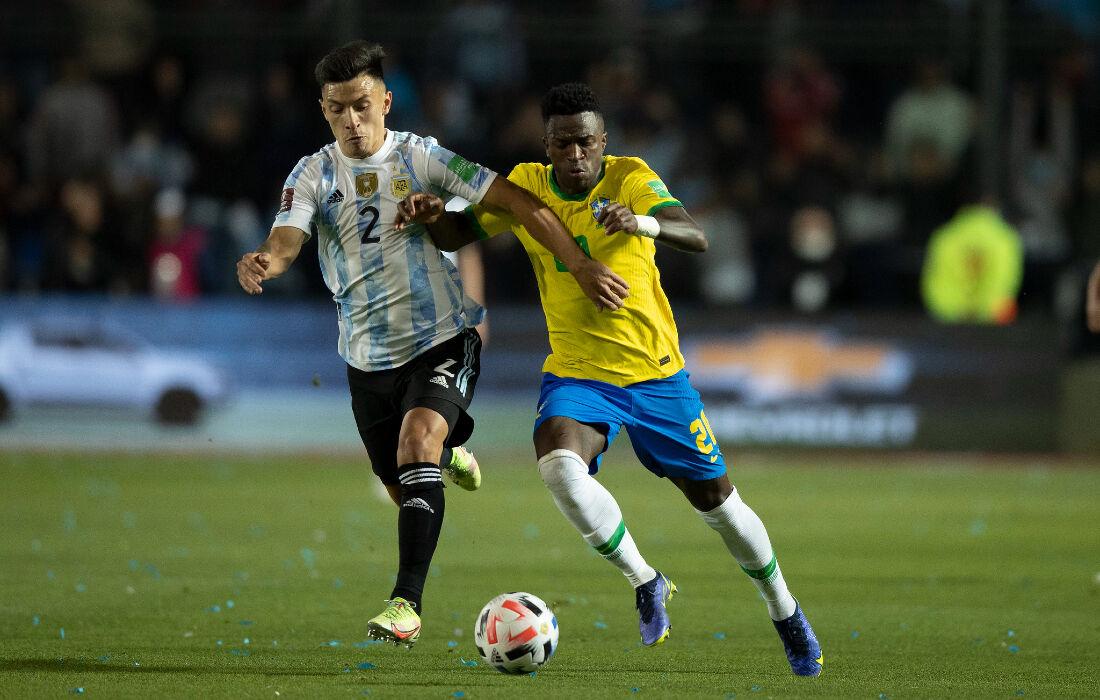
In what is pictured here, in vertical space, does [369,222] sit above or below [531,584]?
above

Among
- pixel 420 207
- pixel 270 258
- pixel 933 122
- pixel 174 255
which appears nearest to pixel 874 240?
pixel 933 122

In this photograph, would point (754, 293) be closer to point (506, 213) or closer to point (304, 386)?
point (304, 386)

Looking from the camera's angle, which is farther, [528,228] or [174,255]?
[174,255]

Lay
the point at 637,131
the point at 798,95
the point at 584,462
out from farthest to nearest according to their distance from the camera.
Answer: the point at 798,95 < the point at 637,131 < the point at 584,462

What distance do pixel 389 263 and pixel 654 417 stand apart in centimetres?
129

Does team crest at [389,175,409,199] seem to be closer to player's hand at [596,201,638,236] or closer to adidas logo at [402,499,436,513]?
player's hand at [596,201,638,236]

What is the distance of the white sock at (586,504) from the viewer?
562 centimetres

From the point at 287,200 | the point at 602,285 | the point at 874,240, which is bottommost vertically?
the point at 874,240

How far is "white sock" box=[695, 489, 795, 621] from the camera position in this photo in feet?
18.9

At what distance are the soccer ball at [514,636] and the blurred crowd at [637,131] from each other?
402 inches

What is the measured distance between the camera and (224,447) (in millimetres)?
15555

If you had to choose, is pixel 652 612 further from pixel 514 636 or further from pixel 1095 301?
pixel 1095 301

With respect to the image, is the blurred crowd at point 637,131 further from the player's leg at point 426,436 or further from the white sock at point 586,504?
the white sock at point 586,504

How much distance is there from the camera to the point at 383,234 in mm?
6195
